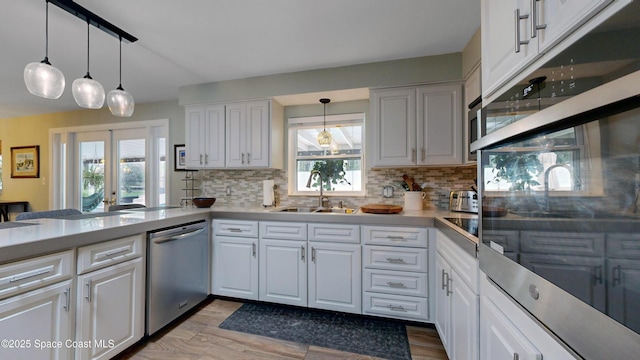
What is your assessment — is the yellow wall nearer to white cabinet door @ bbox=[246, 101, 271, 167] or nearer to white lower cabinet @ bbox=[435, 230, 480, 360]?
white cabinet door @ bbox=[246, 101, 271, 167]

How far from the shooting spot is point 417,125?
7.92ft

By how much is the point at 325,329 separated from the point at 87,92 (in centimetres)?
243

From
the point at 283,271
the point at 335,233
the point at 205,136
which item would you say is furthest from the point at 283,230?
the point at 205,136

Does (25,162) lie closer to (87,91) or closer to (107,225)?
(87,91)

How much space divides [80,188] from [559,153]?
18.2ft

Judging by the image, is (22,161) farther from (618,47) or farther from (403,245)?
(618,47)

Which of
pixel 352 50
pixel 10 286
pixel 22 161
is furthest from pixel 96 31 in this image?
pixel 22 161

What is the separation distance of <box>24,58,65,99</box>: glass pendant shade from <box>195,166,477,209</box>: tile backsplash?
1.90 metres

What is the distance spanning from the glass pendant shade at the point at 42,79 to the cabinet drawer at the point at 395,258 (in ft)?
7.82

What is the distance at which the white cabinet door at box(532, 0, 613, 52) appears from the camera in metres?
0.56

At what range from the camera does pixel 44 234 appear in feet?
4.58

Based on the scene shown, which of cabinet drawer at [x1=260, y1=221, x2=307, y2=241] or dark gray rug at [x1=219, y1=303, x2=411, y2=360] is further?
cabinet drawer at [x1=260, y1=221, x2=307, y2=241]

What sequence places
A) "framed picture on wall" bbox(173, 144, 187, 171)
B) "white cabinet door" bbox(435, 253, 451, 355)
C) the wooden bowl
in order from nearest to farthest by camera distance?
1. "white cabinet door" bbox(435, 253, 451, 355)
2. the wooden bowl
3. "framed picture on wall" bbox(173, 144, 187, 171)

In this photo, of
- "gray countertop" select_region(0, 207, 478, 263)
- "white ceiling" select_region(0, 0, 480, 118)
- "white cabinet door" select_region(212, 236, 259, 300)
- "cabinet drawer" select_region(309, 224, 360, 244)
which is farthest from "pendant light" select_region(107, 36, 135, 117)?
"cabinet drawer" select_region(309, 224, 360, 244)
